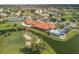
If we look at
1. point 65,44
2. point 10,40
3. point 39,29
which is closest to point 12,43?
point 10,40

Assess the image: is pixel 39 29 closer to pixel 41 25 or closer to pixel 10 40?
pixel 41 25

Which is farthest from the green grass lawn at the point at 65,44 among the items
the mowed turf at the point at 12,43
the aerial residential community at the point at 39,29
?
the mowed turf at the point at 12,43

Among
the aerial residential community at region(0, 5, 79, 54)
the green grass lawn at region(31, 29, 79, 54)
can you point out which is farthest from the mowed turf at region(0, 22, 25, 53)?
the green grass lawn at region(31, 29, 79, 54)

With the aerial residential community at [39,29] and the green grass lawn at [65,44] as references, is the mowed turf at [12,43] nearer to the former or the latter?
the aerial residential community at [39,29]

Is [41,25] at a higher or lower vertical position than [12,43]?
higher

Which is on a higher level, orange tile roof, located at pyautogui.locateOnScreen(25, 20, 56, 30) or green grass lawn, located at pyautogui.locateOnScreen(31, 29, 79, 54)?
orange tile roof, located at pyautogui.locateOnScreen(25, 20, 56, 30)

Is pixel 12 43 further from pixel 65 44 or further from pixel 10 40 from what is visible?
pixel 65 44

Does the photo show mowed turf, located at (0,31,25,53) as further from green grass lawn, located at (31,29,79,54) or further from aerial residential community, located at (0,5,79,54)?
green grass lawn, located at (31,29,79,54)
